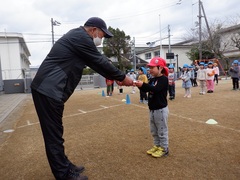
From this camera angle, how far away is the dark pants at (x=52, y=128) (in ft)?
8.72

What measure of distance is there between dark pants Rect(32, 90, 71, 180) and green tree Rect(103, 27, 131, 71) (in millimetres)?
36865

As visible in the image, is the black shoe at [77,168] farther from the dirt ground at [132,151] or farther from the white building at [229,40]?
the white building at [229,40]

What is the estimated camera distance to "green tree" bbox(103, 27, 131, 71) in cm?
3887

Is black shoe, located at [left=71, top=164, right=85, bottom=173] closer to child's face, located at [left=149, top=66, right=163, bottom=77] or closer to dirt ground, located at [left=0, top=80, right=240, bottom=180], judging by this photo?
dirt ground, located at [left=0, top=80, right=240, bottom=180]

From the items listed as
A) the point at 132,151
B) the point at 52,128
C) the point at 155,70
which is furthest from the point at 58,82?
the point at 132,151

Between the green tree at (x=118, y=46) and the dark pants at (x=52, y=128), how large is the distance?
121 ft

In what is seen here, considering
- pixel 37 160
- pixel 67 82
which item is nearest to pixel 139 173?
pixel 67 82

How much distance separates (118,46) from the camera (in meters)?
39.4

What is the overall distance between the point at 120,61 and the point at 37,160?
36.7 metres

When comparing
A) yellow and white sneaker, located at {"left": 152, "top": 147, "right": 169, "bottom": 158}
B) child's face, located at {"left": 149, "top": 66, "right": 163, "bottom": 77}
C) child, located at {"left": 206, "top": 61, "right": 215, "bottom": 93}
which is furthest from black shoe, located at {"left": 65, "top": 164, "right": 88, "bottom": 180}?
child, located at {"left": 206, "top": 61, "right": 215, "bottom": 93}

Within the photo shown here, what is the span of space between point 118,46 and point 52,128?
37592 mm

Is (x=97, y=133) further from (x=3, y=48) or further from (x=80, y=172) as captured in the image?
(x=3, y=48)

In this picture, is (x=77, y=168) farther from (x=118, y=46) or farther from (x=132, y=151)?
(x=118, y=46)

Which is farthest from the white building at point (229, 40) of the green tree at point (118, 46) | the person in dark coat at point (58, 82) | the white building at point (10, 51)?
the person in dark coat at point (58, 82)
